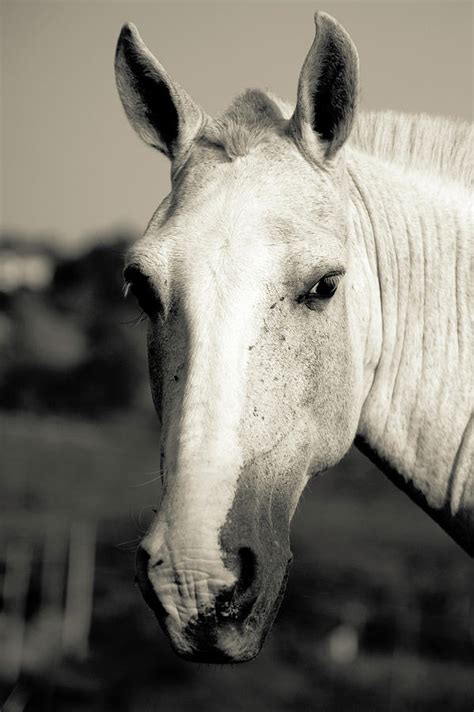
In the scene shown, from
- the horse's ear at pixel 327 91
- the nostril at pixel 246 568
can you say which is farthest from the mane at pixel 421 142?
the nostril at pixel 246 568

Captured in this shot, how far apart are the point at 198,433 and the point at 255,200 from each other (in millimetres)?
1214

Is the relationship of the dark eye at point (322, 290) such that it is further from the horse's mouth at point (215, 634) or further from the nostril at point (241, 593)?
the horse's mouth at point (215, 634)

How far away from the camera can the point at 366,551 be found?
35.6 meters

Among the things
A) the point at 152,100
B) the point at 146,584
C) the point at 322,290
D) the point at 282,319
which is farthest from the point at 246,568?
the point at 152,100

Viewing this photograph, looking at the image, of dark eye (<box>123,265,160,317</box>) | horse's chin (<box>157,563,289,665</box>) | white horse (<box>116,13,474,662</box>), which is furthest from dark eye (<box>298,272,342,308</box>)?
horse's chin (<box>157,563,289,665</box>)

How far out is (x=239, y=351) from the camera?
395 cm

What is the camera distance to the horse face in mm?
3604

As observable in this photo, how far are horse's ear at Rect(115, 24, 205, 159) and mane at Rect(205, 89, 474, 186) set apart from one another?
15 cm

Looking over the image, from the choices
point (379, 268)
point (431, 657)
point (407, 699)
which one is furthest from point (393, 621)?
point (379, 268)

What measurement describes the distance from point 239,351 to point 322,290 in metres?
0.63

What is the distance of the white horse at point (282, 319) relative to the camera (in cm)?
368

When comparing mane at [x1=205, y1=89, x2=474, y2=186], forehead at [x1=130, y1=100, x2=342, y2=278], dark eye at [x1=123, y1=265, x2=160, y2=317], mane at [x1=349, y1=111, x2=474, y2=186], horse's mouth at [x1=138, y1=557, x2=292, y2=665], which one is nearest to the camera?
horse's mouth at [x1=138, y1=557, x2=292, y2=665]

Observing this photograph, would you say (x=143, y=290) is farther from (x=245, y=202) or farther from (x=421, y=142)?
(x=421, y=142)

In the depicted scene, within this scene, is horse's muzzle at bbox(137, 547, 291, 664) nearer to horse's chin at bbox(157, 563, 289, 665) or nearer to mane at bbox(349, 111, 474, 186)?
horse's chin at bbox(157, 563, 289, 665)
